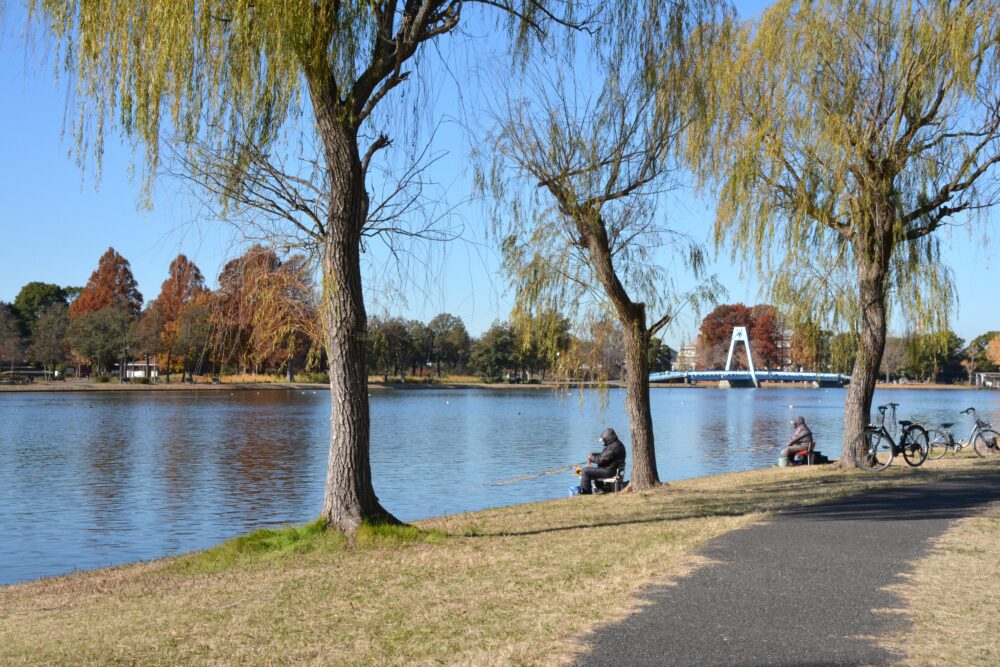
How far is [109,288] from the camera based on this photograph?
8944cm

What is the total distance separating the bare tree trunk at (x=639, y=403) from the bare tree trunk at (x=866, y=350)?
3.46 meters

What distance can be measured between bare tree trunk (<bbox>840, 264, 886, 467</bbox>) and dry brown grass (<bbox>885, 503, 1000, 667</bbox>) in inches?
275

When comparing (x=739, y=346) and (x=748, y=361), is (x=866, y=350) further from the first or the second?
(x=739, y=346)

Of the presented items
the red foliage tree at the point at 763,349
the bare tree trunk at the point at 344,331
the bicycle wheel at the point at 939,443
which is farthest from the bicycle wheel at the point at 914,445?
the red foliage tree at the point at 763,349

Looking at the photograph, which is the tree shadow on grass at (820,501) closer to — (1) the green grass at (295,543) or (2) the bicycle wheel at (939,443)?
(1) the green grass at (295,543)

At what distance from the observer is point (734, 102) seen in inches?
583

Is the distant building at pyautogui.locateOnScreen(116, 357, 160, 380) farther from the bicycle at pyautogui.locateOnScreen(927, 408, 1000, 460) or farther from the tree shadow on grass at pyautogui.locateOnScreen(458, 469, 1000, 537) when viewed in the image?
the tree shadow on grass at pyautogui.locateOnScreen(458, 469, 1000, 537)

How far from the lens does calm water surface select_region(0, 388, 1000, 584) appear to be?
14.4 m

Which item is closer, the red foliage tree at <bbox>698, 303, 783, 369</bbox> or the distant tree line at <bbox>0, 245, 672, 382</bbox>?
the distant tree line at <bbox>0, 245, 672, 382</bbox>

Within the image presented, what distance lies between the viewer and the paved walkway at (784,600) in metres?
4.95

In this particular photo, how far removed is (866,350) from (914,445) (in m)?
2.01

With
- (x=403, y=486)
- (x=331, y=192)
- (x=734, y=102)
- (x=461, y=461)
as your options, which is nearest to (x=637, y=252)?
(x=734, y=102)

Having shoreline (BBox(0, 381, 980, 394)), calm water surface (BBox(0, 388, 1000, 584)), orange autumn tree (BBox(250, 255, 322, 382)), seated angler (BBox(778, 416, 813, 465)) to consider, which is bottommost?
calm water surface (BBox(0, 388, 1000, 584))

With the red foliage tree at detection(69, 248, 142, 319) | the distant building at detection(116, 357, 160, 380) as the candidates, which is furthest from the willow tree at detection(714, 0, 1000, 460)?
the red foliage tree at detection(69, 248, 142, 319)
